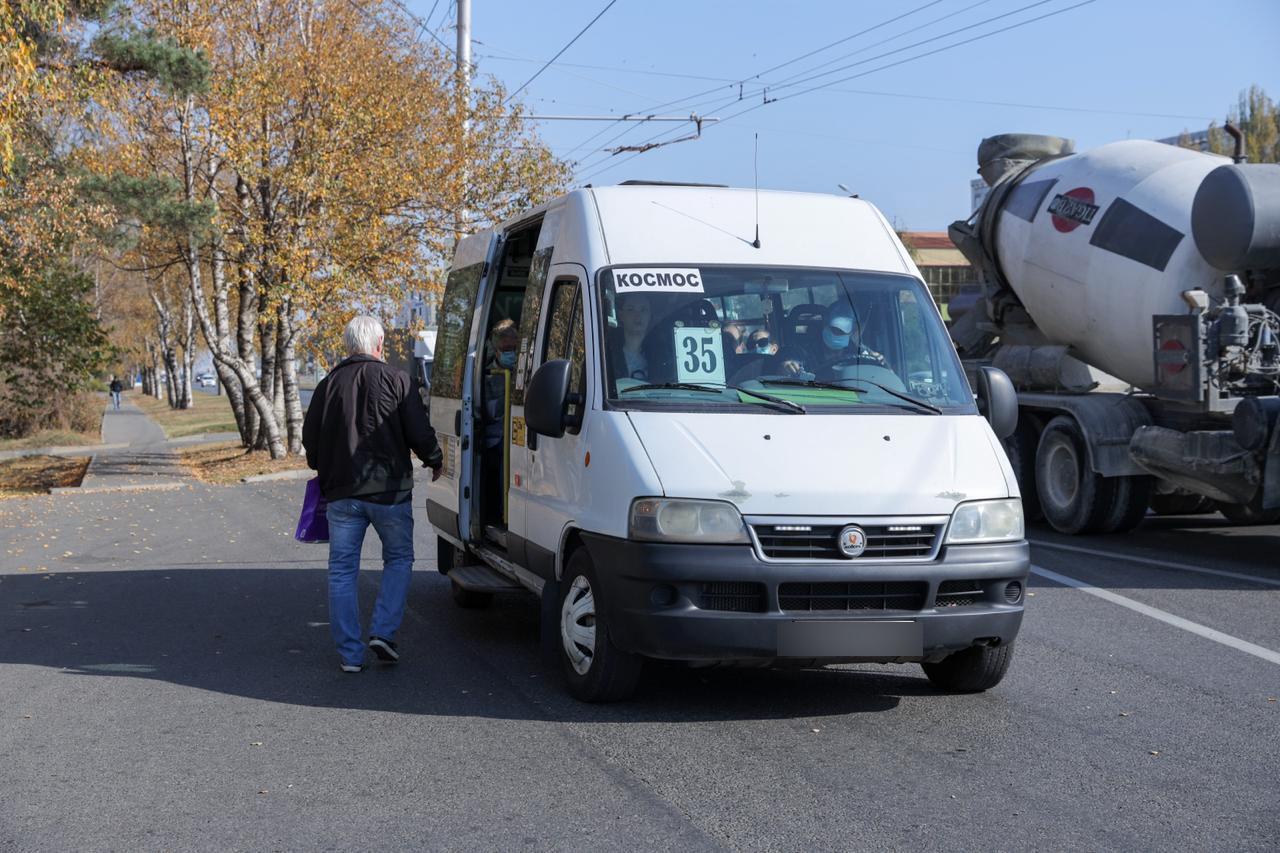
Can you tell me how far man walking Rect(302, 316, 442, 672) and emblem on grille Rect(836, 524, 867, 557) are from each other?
7.70ft

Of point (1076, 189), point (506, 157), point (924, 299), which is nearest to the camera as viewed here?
point (924, 299)

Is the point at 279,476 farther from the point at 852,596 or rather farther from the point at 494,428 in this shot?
the point at 852,596

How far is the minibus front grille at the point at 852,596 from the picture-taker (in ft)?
19.5

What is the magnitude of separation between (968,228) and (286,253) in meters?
12.2

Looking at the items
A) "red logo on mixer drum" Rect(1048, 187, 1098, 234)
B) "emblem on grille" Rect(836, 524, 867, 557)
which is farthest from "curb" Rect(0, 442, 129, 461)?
"emblem on grille" Rect(836, 524, 867, 557)

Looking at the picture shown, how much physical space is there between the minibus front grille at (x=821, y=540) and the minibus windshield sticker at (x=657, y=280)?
1.47 meters

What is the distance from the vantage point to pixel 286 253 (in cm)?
2316

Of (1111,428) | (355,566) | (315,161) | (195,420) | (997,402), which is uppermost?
(315,161)

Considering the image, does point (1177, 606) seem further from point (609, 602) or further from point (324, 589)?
point (324, 589)

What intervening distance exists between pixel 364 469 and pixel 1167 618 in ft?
16.7

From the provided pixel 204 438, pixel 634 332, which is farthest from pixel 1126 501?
pixel 204 438

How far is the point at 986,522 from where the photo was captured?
619 centimetres

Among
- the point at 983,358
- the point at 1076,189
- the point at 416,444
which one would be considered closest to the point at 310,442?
the point at 416,444

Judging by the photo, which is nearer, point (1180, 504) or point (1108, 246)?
point (1108, 246)
